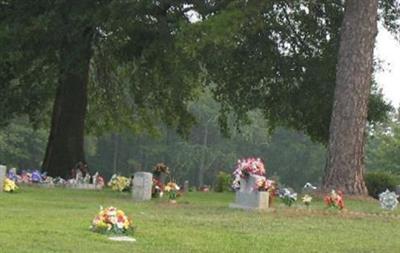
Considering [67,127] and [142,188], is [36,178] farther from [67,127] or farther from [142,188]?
[142,188]

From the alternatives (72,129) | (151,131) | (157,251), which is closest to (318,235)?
(157,251)

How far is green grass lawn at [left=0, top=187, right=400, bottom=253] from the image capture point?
9.60 metres

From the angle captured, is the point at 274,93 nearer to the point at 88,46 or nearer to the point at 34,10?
the point at 88,46

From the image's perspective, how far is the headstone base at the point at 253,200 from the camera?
15.8 metres

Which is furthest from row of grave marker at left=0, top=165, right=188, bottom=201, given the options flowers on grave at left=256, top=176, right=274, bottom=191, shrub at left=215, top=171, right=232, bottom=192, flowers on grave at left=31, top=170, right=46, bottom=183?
shrub at left=215, top=171, right=232, bottom=192

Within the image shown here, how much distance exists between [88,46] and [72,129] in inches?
141

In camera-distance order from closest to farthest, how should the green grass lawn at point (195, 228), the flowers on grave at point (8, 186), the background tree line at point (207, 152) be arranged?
the green grass lawn at point (195, 228), the flowers on grave at point (8, 186), the background tree line at point (207, 152)

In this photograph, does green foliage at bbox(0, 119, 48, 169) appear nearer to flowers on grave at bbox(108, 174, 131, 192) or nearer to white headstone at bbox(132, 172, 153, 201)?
flowers on grave at bbox(108, 174, 131, 192)

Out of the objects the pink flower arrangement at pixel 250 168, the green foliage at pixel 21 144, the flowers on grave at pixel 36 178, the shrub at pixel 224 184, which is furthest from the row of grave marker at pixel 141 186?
the green foliage at pixel 21 144

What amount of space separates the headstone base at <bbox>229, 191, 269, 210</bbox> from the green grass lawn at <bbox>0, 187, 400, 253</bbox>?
1.23ft

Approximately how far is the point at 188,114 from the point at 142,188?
1581 cm

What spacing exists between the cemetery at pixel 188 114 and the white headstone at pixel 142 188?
4 cm

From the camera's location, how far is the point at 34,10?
83.9ft

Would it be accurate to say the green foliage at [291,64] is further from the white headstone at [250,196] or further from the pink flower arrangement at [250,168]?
the white headstone at [250,196]
